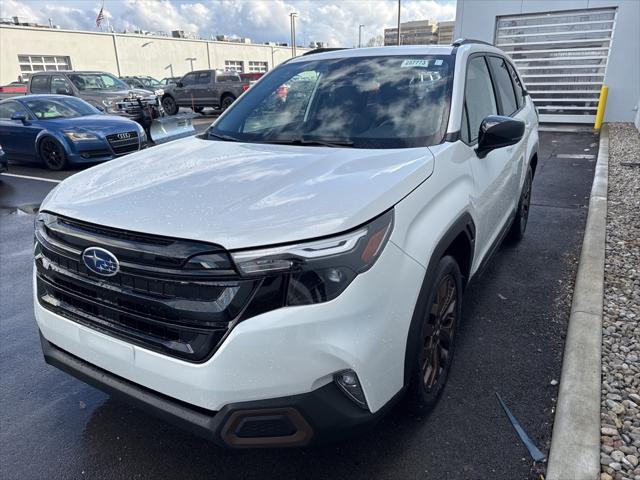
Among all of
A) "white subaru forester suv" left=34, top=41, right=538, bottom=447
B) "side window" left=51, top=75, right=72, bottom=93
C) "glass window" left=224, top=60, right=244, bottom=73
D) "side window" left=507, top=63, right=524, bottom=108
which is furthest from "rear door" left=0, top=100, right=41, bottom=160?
"glass window" left=224, top=60, right=244, bottom=73

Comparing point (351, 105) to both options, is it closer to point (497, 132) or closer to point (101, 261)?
point (497, 132)

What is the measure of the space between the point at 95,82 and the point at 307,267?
1428cm

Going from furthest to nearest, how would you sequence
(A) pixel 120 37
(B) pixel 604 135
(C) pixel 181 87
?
(A) pixel 120 37 → (C) pixel 181 87 → (B) pixel 604 135

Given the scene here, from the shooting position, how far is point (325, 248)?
1.68 m

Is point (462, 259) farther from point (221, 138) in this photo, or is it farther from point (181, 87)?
point (181, 87)

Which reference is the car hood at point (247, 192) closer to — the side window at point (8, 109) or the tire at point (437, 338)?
the tire at point (437, 338)

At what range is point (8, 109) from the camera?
9.85 meters

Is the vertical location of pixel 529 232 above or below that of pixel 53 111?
below

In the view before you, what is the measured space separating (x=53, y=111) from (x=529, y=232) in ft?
30.1

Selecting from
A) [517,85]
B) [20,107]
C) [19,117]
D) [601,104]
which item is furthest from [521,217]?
[601,104]

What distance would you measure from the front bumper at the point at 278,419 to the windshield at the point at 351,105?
4.60ft

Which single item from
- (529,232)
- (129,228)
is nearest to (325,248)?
(129,228)

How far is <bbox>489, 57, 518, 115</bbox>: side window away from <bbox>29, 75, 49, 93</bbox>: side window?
13086 mm

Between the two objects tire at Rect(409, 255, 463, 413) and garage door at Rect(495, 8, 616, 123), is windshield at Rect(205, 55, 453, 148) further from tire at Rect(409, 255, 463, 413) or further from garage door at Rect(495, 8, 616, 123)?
garage door at Rect(495, 8, 616, 123)
